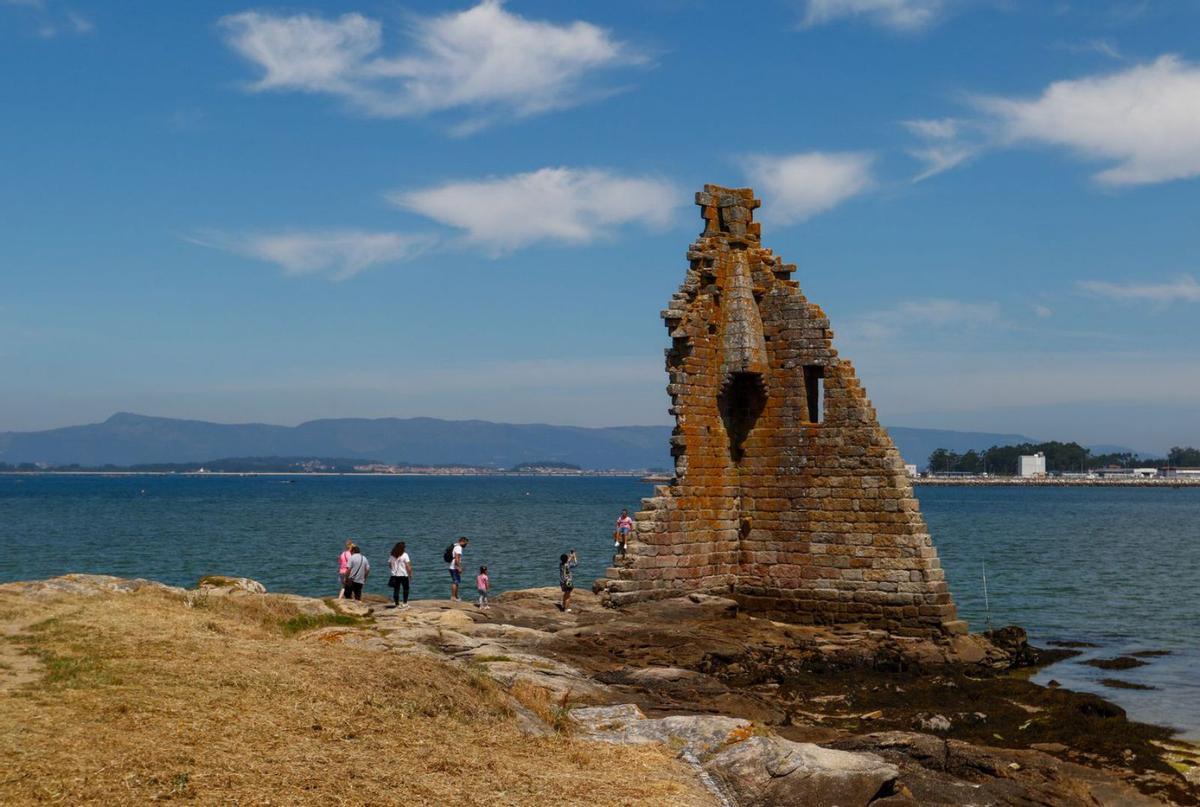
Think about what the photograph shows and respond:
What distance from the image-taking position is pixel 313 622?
1797cm

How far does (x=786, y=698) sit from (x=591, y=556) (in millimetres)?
36908

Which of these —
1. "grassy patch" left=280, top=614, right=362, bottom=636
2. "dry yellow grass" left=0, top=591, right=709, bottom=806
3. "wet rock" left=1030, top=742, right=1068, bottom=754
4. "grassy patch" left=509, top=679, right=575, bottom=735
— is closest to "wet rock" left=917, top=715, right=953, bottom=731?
"wet rock" left=1030, top=742, right=1068, bottom=754

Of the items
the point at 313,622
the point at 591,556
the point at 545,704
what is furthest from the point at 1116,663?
the point at 591,556

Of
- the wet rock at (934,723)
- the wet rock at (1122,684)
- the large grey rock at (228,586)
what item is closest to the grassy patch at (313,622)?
the large grey rock at (228,586)

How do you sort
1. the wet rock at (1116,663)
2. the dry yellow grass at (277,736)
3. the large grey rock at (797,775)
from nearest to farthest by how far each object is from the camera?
the dry yellow grass at (277,736), the large grey rock at (797,775), the wet rock at (1116,663)

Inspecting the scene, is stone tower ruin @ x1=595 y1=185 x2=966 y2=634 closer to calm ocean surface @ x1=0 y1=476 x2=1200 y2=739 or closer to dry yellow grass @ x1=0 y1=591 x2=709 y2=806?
calm ocean surface @ x1=0 y1=476 x2=1200 y2=739

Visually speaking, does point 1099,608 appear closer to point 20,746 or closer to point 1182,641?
point 1182,641

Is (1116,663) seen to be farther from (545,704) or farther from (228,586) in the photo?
(228,586)

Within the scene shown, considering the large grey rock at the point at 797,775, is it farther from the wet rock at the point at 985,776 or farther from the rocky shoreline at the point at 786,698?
the wet rock at the point at 985,776

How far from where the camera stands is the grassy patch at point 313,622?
17.4 meters

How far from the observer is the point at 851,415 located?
22891 millimetres

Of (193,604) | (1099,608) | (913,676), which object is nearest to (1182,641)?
(1099,608)

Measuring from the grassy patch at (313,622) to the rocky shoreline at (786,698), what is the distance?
0.12 metres

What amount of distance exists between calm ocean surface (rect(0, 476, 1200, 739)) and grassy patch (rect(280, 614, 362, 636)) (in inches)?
506
